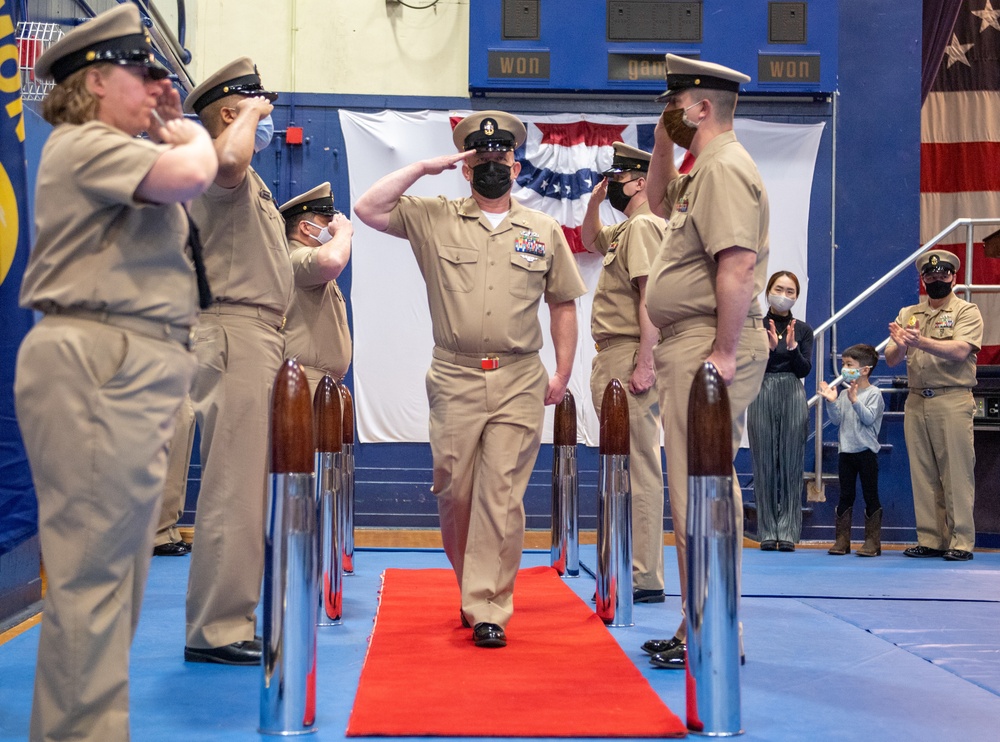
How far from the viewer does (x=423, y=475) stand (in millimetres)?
9539

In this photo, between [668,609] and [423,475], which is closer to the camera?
[668,609]

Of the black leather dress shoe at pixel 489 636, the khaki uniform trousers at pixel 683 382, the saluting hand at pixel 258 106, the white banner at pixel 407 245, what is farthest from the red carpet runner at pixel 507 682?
the white banner at pixel 407 245

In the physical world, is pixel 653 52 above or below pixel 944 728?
above

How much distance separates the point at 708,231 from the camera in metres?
3.59

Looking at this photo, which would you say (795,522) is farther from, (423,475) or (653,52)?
(653,52)

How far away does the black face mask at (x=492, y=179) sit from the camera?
172 inches

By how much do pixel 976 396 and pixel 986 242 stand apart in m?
1.69

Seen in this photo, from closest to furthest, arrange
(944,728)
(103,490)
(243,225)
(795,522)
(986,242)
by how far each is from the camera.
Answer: (103,490) → (944,728) → (243,225) → (795,522) → (986,242)

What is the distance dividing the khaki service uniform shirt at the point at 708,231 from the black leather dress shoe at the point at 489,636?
1313 mm

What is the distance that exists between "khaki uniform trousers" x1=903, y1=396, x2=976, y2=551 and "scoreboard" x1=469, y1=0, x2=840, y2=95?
3335mm

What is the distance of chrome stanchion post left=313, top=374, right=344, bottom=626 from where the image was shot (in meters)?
4.53

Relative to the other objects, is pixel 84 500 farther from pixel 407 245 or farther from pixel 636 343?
pixel 407 245

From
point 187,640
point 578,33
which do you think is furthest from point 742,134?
point 187,640

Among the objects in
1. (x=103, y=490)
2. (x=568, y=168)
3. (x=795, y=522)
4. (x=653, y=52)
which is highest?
(x=653, y=52)
